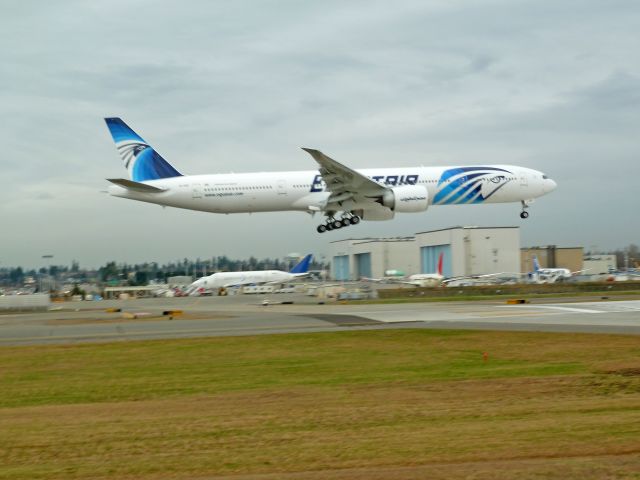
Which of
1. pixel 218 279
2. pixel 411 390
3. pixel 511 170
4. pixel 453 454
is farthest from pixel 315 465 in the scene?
pixel 218 279

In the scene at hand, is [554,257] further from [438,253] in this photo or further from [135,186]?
[135,186]

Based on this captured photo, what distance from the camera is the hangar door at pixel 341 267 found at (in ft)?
506

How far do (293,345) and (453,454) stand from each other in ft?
55.7

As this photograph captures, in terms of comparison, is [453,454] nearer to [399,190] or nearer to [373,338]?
[373,338]

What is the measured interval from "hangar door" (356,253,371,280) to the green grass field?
118m

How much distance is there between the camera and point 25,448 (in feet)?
44.4

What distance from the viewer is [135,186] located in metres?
52.4

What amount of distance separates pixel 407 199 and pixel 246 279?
61.8 meters

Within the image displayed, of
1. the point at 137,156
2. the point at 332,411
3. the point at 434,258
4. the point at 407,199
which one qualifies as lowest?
the point at 332,411

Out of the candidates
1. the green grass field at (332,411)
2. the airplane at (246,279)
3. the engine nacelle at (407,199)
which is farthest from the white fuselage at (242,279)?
the green grass field at (332,411)

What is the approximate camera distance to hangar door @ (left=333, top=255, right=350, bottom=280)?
15412 cm

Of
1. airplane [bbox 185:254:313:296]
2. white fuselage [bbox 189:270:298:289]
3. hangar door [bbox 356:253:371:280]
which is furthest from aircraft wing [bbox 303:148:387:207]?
hangar door [bbox 356:253:371:280]

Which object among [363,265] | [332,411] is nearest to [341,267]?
[363,265]

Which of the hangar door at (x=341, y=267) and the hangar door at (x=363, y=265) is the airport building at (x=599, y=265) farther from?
the hangar door at (x=341, y=267)
